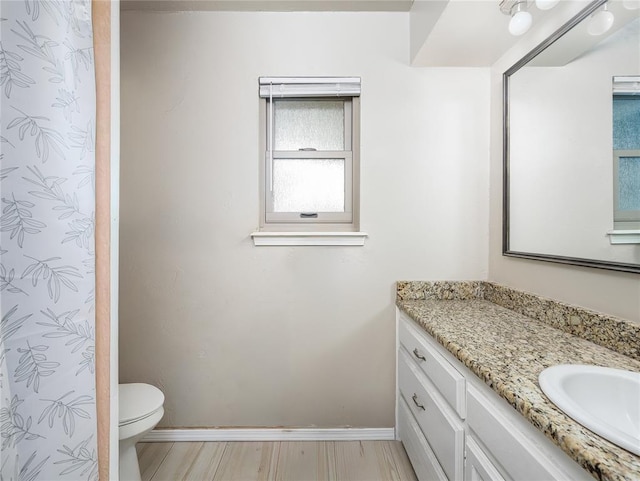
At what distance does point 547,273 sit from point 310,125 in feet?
4.85

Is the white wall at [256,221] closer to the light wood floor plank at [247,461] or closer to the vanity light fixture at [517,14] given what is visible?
the light wood floor plank at [247,461]

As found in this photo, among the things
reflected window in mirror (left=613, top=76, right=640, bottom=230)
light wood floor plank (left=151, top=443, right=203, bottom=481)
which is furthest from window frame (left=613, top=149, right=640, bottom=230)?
light wood floor plank (left=151, top=443, right=203, bottom=481)

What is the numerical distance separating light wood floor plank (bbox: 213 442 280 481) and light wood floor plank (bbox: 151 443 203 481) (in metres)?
0.17

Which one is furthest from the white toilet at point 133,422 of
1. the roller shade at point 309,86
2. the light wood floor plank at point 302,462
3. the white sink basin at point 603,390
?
the roller shade at point 309,86

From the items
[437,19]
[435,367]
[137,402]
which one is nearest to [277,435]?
[137,402]

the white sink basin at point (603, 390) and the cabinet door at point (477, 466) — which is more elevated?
the white sink basin at point (603, 390)

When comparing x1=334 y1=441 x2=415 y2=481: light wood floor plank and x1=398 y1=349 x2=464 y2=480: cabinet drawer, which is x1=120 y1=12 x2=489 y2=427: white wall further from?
x1=398 y1=349 x2=464 y2=480: cabinet drawer

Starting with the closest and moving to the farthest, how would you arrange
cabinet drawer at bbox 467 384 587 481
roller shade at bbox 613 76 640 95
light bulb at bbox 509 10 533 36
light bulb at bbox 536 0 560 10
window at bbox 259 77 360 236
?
cabinet drawer at bbox 467 384 587 481, roller shade at bbox 613 76 640 95, light bulb at bbox 536 0 560 10, light bulb at bbox 509 10 533 36, window at bbox 259 77 360 236

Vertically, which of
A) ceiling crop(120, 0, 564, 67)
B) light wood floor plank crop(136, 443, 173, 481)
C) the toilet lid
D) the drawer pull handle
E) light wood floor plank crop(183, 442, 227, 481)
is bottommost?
light wood floor plank crop(136, 443, 173, 481)

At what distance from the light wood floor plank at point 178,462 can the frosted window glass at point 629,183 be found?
2.17m

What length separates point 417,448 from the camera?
138cm

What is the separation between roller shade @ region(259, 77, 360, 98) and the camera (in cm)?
174

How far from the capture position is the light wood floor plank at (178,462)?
1.51 m

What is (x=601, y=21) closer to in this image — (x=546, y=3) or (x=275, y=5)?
(x=546, y=3)
